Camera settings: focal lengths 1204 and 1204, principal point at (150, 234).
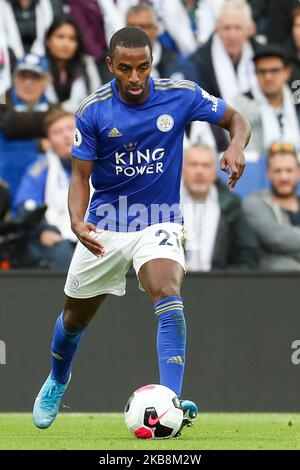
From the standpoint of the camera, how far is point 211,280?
38.6ft

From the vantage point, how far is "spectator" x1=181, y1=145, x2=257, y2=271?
11797 mm

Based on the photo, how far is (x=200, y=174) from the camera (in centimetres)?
1192

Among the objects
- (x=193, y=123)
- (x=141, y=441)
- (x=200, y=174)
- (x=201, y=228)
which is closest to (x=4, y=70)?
(x=193, y=123)

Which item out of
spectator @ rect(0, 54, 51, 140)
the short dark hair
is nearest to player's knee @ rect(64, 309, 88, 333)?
the short dark hair

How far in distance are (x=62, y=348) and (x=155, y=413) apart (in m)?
1.81

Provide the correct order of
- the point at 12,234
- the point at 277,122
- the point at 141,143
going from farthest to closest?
the point at 277,122
the point at 12,234
the point at 141,143

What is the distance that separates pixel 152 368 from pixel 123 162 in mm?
4225

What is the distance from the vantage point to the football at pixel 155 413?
7.11 m

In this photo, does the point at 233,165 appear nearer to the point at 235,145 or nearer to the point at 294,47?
the point at 235,145

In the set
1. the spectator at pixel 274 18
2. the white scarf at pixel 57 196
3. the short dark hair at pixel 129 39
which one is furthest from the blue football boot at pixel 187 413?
the spectator at pixel 274 18

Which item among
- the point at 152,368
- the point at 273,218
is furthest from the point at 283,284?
the point at 152,368

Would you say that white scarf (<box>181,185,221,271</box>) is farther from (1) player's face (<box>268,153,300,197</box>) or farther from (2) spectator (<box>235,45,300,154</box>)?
(2) spectator (<box>235,45,300,154</box>)

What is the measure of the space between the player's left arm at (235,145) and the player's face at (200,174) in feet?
12.1
